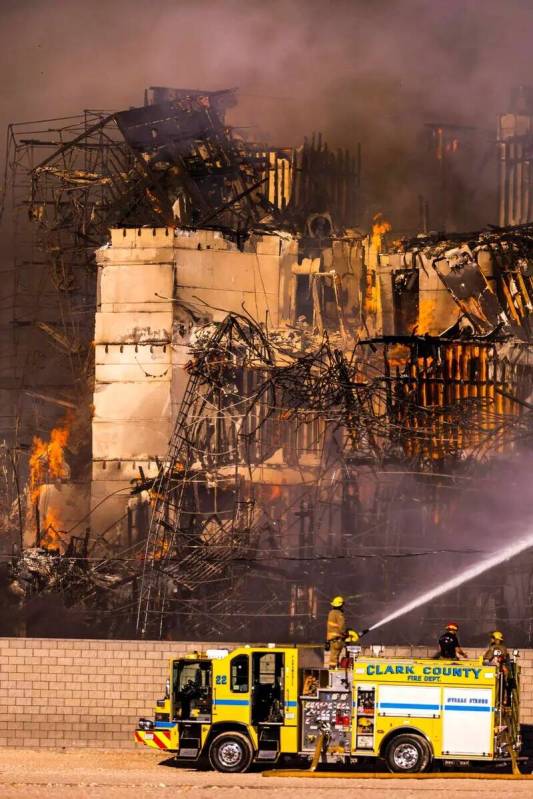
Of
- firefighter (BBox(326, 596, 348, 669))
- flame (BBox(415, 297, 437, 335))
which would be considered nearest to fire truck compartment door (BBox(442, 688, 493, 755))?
firefighter (BBox(326, 596, 348, 669))

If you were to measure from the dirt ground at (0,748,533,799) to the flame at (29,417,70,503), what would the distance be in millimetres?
21078

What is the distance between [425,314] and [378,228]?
5.98 meters

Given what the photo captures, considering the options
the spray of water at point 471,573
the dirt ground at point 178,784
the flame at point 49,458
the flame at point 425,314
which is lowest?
the dirt ground at point 178,784

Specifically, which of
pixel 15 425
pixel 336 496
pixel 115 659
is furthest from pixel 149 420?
pixel 115 659

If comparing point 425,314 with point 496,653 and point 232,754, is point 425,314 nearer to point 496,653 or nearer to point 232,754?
point 496,653

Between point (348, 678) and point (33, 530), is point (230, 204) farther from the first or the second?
point (348, 678)

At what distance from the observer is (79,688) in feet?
73.2

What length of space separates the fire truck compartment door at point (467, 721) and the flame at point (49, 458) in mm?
23745

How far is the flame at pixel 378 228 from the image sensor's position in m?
40.2

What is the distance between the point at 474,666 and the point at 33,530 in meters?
23.4

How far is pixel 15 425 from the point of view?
44250 millimetres

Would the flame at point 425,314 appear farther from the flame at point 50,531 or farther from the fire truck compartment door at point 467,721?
the fire truck compartment door at point 467,721

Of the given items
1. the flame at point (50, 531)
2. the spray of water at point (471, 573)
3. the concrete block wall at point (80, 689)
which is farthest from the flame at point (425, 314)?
the concrete block wall at point (80, 689)

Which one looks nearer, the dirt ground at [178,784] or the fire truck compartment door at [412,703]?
the dirt ground at [178,784]
